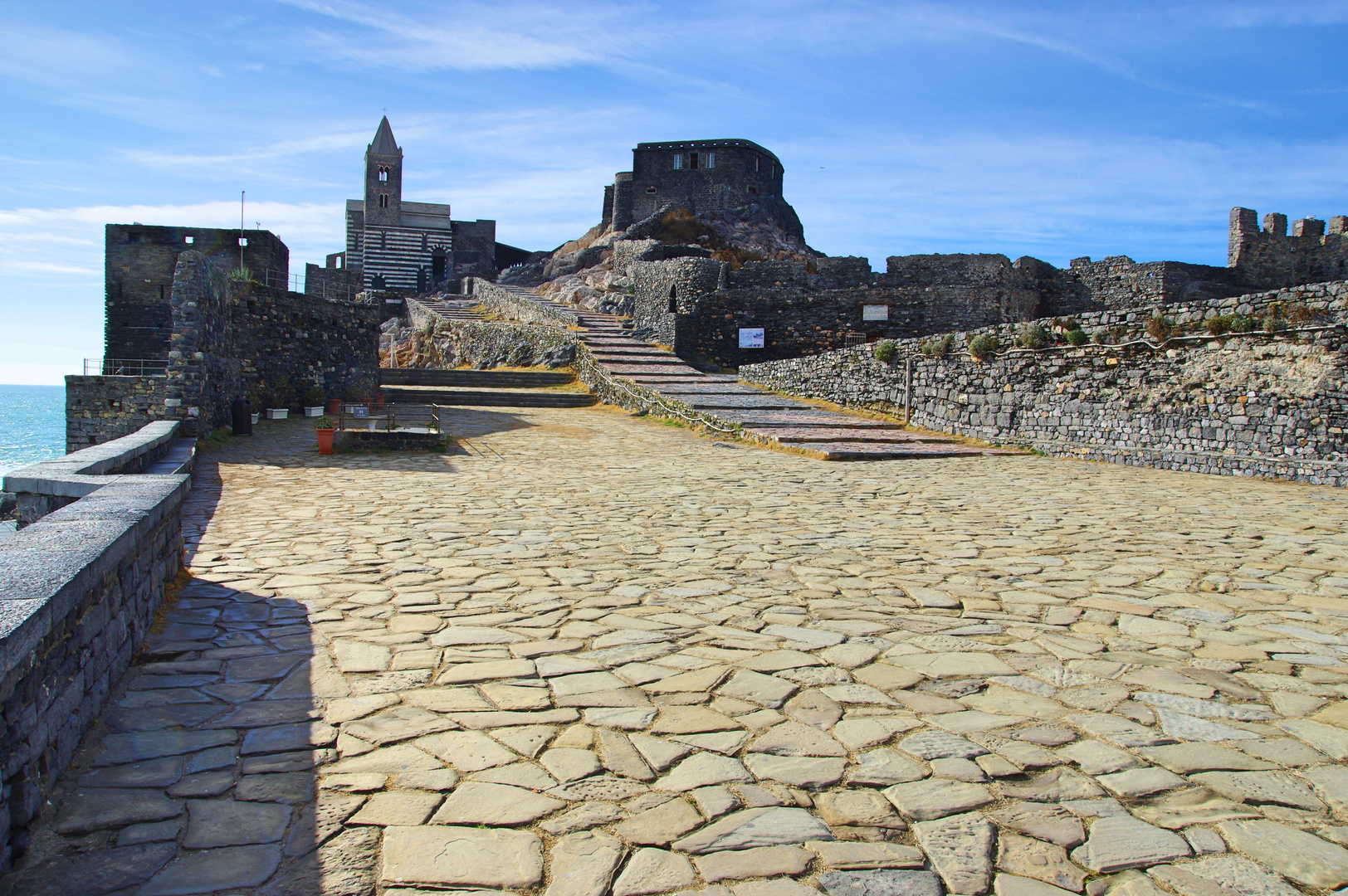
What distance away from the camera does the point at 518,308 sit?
113ft

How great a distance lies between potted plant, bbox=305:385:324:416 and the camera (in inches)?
746

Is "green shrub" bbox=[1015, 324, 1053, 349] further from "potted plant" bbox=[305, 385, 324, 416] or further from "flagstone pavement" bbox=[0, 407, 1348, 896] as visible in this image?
"potted plant" bbox=[305, 385, 324, 416]

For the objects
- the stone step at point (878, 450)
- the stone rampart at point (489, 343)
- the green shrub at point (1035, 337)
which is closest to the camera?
the stone step at point (878, 450)

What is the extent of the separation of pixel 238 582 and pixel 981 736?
4.22 metres

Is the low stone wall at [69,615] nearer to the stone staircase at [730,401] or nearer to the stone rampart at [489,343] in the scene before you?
the stone staircase at [730,401]

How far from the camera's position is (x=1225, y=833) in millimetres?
2441

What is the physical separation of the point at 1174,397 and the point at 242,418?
14771mm

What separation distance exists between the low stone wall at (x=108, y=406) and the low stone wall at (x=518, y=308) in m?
13.8

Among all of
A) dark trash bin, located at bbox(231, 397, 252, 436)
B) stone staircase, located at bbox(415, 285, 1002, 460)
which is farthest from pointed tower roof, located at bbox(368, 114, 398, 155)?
dark trash bin, located at bbox(231, 397, 252, 436)

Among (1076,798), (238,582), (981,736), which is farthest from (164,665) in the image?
(1076,798)

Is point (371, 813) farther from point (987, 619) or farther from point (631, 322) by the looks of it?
point (631, 322)

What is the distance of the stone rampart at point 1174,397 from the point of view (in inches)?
397

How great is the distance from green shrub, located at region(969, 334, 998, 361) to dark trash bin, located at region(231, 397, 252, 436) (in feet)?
42.0

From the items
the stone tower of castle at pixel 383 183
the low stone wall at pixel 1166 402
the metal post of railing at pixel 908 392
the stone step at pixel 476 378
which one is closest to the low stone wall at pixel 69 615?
the low stone wall at pixel 1166 402
